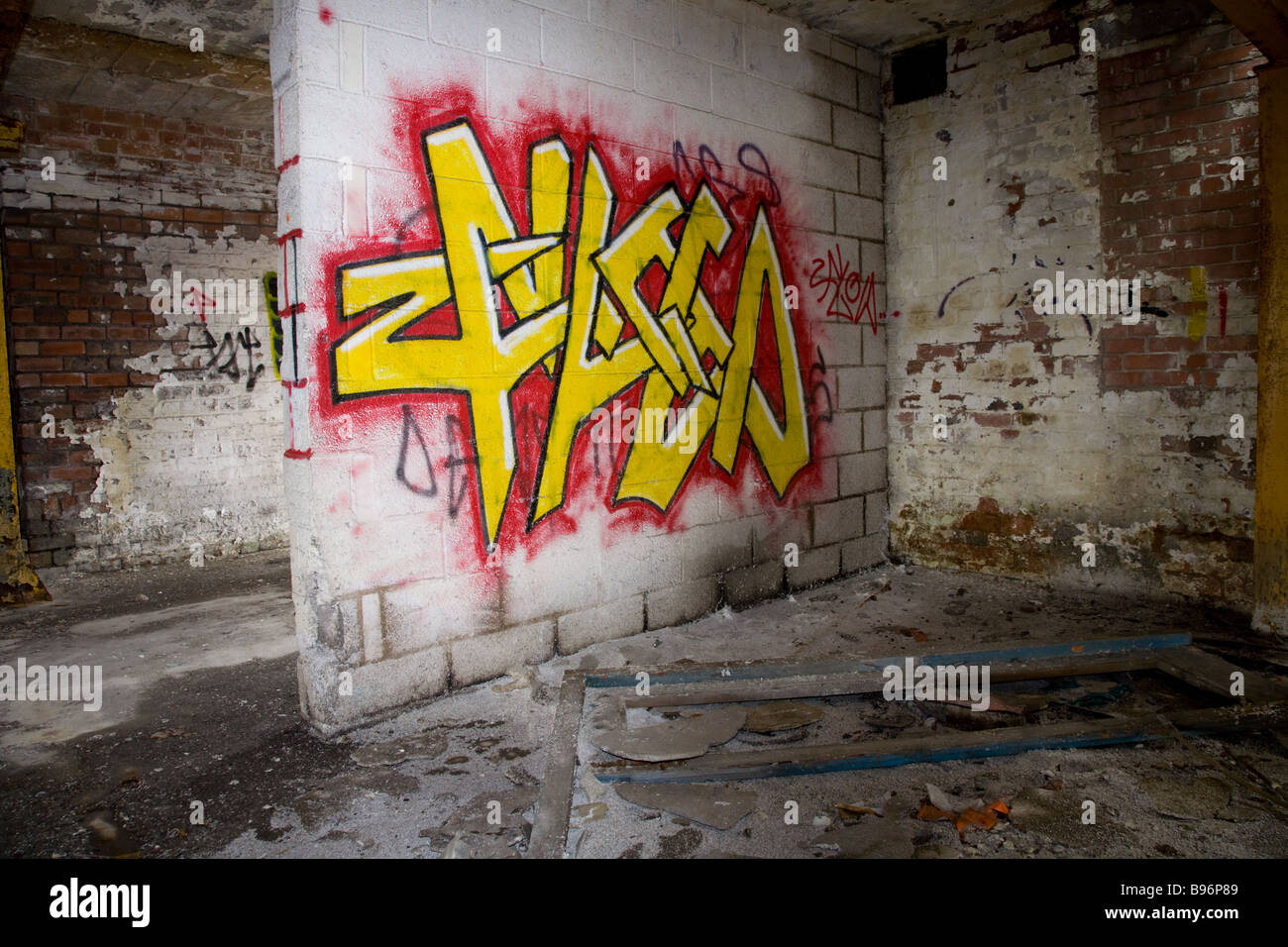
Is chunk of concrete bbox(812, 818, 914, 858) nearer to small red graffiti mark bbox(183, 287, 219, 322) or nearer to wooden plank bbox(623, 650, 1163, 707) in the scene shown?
wooden plank bbox(623, 650, 1163, 707)

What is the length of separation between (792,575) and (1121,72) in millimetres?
3129

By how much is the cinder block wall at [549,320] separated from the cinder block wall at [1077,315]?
522mm

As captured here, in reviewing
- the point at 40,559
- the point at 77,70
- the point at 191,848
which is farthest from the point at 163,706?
the point at 77,70

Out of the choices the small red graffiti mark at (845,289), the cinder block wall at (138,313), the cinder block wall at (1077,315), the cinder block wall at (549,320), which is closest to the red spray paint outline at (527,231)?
the cinder block wall at (549,320)

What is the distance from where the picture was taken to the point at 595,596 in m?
3.56

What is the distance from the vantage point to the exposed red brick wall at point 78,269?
491cm

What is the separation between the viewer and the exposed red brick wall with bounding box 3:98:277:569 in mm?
4906

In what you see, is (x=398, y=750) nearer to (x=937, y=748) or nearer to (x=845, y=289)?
(x=937, y=748)

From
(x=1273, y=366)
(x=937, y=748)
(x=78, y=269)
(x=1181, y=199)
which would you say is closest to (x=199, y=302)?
(x=78, y=269)

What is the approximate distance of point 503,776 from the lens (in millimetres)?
2447

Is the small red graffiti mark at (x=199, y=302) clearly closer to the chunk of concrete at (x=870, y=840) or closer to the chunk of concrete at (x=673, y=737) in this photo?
the chunk of concrete at (x=673, y=737)

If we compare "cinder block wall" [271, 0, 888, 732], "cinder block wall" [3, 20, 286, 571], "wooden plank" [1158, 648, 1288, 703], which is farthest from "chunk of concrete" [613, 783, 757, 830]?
"cinder block wall" [3, 20, 286, 571]

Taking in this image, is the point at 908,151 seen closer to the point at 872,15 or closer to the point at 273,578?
the point at 872,15

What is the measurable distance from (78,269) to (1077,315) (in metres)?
6.16
